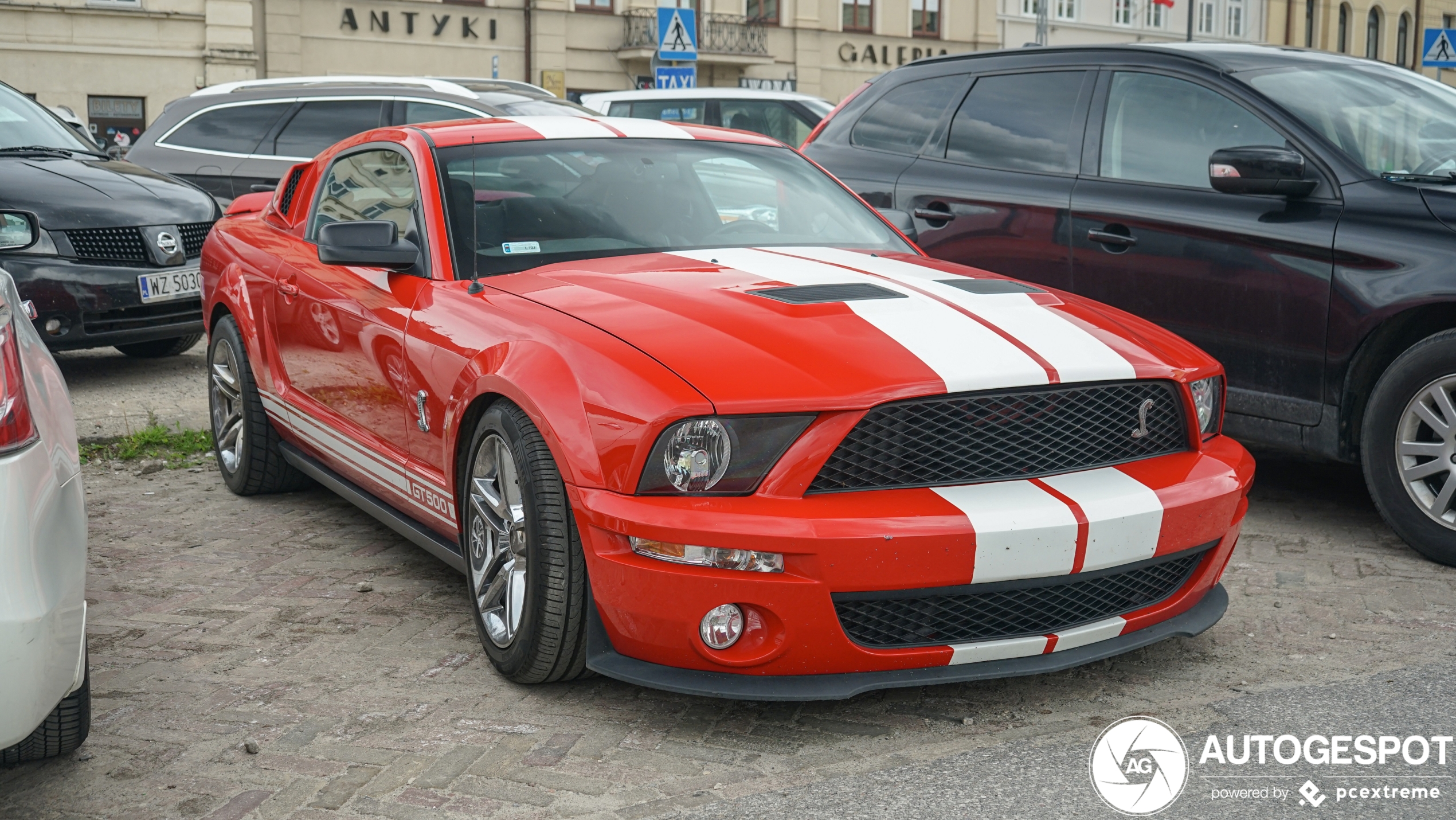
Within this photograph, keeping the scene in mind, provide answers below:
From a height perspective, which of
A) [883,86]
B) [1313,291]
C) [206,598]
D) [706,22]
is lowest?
[206,598]

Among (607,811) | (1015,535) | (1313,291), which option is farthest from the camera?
(1313,291)

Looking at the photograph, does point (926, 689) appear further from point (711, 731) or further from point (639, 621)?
point (639, 621)

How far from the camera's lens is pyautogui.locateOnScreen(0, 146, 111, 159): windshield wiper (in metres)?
8.24

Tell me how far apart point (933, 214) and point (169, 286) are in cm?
435

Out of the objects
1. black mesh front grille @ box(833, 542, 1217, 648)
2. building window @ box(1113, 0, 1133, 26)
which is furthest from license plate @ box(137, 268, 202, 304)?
building window @ box(1113, 0, 1133, 26)

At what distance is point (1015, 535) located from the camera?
10.1 ft

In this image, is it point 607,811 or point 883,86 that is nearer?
point 607,811

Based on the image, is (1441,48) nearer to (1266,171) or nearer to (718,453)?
(1266,171)

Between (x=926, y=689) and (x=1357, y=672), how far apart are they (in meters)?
1.10

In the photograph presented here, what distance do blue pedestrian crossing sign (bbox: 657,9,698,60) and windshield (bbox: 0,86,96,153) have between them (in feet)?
21.5

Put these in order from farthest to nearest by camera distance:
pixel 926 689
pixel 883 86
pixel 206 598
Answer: pixel 883 86
pixel 206 598
pixel 926 689

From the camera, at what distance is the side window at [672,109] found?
14633 mm

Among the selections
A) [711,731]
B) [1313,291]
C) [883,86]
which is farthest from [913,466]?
[883,86]

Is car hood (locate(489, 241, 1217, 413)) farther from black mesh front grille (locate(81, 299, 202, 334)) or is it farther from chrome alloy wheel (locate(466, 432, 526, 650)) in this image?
black mesh front grille (locate(81, 299, 202, 334))
